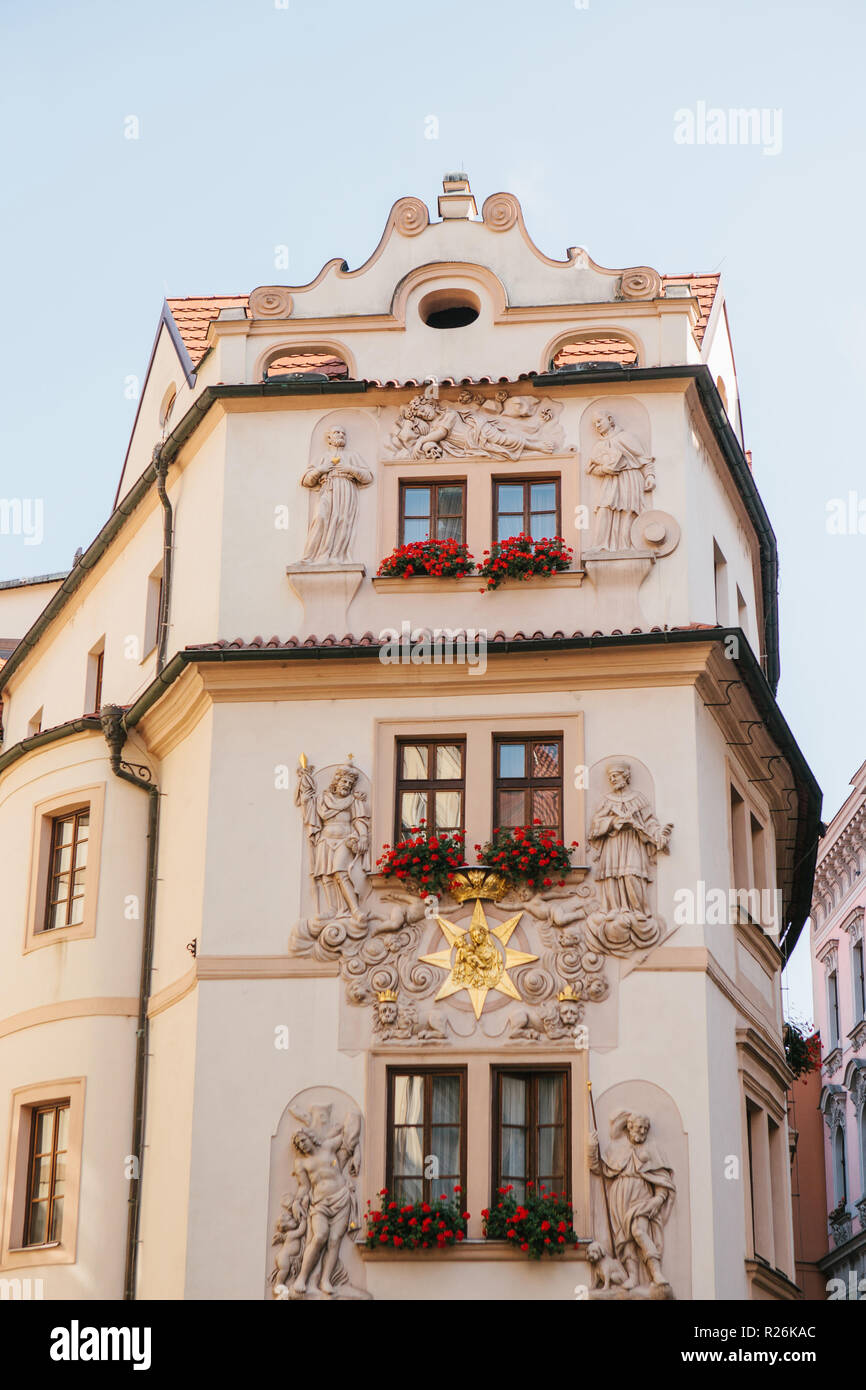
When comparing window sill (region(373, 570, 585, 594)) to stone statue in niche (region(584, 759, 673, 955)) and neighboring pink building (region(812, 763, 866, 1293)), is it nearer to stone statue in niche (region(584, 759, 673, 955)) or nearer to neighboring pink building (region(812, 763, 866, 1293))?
stone statue in niche (region(584, 759, 673, 955))

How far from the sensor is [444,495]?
24.2m

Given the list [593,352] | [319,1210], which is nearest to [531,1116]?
[319,1210]

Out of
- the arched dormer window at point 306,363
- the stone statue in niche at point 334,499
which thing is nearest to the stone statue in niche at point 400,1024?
the stone statue in niche at point 334,499

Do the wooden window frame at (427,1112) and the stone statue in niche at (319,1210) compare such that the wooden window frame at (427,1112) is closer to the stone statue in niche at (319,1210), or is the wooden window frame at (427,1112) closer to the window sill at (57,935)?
the stone statue in niche at (319,1210)

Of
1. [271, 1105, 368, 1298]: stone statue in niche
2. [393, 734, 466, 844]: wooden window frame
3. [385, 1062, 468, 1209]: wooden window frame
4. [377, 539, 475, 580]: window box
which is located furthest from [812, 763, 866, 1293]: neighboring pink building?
[271, 1105, 368, 1298]: stone statue in niche

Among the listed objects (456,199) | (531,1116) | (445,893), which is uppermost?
(456,199)

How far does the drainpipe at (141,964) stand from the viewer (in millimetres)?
22156

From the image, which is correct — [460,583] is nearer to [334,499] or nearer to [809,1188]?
[334,499]

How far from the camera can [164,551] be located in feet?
84.3

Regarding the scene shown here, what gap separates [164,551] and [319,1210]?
359 inches

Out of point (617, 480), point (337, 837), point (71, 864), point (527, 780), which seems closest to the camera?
point (337, 837)

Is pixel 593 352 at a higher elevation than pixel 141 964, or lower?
higher
